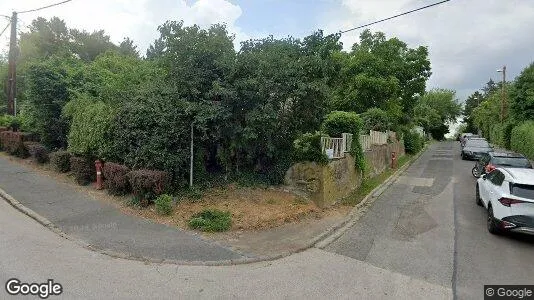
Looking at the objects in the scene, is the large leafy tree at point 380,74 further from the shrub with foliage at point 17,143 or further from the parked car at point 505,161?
the shrub with foliage at point 17,143

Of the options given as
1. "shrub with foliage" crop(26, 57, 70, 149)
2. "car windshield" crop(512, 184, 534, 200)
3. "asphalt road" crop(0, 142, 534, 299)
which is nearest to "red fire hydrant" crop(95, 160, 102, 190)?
"asphalt road" crop(0, 142, 534, 299)

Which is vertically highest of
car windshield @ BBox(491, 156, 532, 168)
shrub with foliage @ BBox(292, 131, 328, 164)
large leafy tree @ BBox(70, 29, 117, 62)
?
large leafy tree @ BBox(70, 29, 117, 62)

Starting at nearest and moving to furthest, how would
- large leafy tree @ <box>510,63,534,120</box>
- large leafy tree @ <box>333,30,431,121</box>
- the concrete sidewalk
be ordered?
1. the concrete sidewalk
2. large leafy tree @ <box>333,30,431,121</box>
3. large leafy tree @ <box>510,63,534,120</box>

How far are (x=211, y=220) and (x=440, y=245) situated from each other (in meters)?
5.11

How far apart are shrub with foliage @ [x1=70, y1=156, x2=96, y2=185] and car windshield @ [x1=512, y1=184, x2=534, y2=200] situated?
1181 cm

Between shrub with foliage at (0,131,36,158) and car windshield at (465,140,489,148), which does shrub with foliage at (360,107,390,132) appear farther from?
shrub with foliage at (0,131,36,158)

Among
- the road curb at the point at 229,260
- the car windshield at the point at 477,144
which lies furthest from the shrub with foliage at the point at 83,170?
the car windshield at the point at 477,144

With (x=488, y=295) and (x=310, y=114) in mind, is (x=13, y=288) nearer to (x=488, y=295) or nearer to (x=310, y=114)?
(x=488, y=295)

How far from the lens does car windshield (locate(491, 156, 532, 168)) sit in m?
14.0

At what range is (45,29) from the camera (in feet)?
123

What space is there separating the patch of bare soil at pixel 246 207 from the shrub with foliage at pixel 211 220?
0.17 m

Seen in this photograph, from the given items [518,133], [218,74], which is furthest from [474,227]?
[518,133]

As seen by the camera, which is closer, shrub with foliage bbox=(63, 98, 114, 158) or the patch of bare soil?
the patch of bare soil

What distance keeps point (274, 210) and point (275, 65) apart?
3858 millimetres
